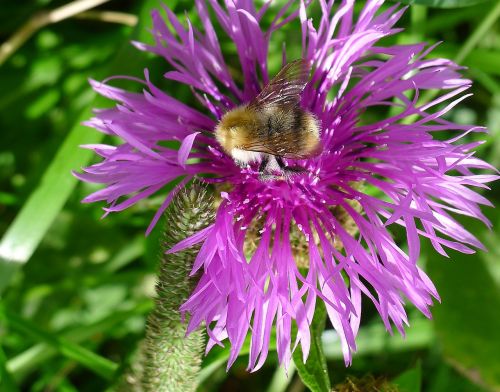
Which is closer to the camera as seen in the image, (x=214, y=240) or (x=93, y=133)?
(x=214, y=240)

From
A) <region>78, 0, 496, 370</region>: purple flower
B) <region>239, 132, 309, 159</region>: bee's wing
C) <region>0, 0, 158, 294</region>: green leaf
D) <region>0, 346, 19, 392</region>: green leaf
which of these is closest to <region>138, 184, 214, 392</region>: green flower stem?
<region>78, 0, 496, 370</region>: purple flower

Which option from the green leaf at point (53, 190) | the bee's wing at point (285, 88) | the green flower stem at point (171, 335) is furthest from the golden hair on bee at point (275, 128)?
the green leaf at point (53, 190)

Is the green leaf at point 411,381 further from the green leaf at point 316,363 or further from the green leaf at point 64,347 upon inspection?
the green leaf at point 64,347

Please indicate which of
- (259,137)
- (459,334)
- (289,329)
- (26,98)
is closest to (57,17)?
(26,98)

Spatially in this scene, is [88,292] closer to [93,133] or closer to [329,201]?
[93,133]

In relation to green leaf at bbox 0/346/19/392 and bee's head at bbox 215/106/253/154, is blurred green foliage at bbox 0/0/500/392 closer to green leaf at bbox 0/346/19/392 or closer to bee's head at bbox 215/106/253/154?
green leaf at bbox 0/346/19/392

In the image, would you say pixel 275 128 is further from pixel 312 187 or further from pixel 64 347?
pixel 64 347
